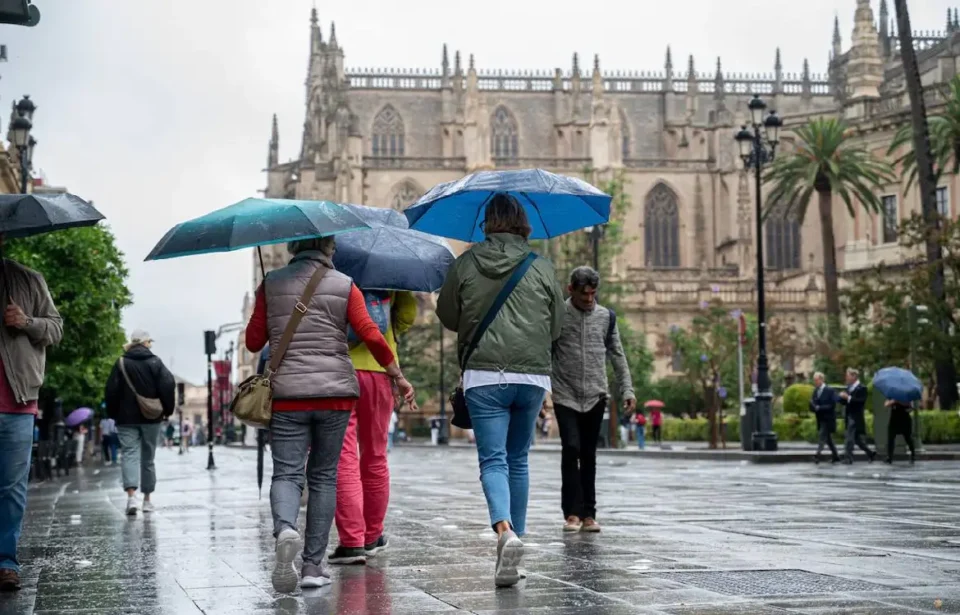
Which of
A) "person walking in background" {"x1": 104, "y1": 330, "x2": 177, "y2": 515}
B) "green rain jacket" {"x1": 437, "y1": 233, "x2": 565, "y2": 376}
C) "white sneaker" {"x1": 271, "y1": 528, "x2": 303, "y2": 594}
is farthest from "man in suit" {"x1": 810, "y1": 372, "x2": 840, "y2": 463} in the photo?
"white sneaker" {"x1": 271, "y1": 528, "x2": 303, "y2": 594}

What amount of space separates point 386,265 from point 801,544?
9.19 ft

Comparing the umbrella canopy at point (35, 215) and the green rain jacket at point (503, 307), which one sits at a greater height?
the umbrella canopy at point (35, 215)

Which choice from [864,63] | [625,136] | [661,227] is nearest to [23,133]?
[864,63]

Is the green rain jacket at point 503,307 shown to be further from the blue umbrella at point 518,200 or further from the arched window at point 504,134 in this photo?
the arched window at point 504,134

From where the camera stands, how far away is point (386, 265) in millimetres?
8234

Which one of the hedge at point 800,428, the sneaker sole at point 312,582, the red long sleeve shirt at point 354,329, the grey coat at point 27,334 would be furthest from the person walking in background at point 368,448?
the hedge at point 800,428

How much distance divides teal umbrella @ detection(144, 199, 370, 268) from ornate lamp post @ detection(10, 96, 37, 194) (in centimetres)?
1563

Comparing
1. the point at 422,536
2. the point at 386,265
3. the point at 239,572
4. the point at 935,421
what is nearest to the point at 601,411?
the point at 422,536

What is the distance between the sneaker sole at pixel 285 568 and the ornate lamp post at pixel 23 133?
16697 millimetres

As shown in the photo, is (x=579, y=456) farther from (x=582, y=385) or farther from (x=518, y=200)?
(x=518, y=200)

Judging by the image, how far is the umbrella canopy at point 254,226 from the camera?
22.5 ft

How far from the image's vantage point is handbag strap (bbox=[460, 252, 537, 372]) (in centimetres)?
714

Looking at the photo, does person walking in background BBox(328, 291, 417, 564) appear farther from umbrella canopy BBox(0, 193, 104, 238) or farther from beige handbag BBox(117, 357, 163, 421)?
beige handbag BBox(117, 357, 163, 421)

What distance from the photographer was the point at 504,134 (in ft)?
266
